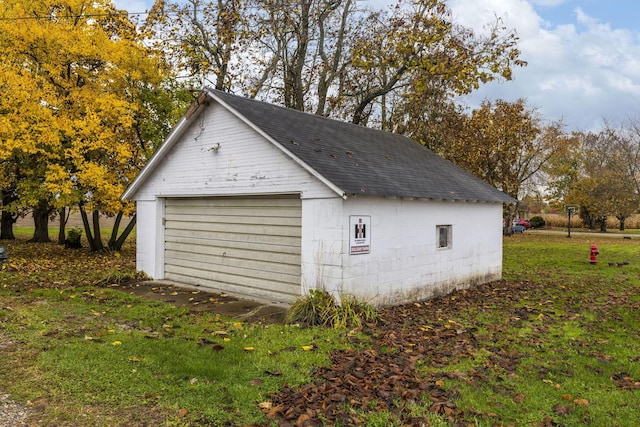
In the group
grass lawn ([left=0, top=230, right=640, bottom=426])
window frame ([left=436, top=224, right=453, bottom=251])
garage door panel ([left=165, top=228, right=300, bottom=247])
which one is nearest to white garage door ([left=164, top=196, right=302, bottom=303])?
garage door panel ([left=165, top=228, right=300, bottom=247])

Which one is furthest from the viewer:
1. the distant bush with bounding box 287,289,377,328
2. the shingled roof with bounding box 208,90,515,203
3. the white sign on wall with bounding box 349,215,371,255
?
the shingled roof with bounding box 208,90,515,203

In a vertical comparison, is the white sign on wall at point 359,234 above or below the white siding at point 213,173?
below

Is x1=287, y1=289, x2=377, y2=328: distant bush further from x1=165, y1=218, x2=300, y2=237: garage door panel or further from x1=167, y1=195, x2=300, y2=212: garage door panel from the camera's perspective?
x1=167, y1=195, x2=300, y2=212: garage door panel

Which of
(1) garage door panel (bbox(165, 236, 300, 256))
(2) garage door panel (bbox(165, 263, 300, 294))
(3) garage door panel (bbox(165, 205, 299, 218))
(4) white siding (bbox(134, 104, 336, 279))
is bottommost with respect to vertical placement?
(2) garage door panel (bbox(165, 263, 300, 294))

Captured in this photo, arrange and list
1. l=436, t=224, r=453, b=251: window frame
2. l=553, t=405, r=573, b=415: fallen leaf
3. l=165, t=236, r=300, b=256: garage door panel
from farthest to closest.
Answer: l=436, t=224, r=453, b=251: window frame
l=165, t=236, r=300, b=256: garage door panel
l=553, t=405, r=573, b=415: fallen leaf

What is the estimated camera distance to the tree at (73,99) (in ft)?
47.4

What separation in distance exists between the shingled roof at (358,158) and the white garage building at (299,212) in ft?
0.16

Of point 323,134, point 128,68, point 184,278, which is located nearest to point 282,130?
point 323,134

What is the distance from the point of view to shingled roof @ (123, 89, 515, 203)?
8.51 meters

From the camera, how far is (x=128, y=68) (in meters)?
16.5

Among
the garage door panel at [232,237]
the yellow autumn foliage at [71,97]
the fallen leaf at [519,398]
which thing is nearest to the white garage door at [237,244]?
the garage door panel at [232,237]

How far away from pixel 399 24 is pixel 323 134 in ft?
36.0

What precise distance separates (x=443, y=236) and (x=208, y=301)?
18.8 feet

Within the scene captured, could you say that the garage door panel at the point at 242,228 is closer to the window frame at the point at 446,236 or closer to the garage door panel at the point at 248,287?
the garage door panel at the point at 248,287
